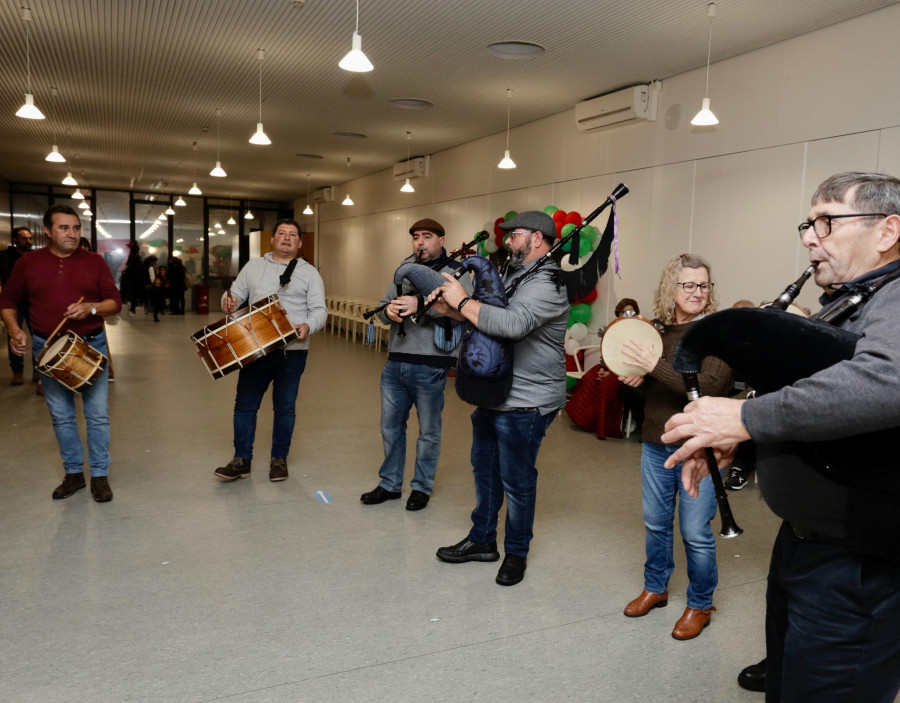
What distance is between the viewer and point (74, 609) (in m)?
2.86

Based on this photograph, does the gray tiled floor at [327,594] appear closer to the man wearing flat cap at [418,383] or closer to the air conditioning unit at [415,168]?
the man wearing flat cap at [418,383]

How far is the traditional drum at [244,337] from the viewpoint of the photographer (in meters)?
4.12

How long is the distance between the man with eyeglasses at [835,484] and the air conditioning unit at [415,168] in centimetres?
1171

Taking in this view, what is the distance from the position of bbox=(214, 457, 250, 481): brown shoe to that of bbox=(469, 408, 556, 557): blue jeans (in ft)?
6.03

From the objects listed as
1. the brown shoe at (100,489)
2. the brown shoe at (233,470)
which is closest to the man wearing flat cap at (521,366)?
the brown shoe at (233,470)

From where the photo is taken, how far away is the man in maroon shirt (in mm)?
4043

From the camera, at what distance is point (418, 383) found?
408 centimetres

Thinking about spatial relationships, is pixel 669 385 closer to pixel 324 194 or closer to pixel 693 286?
pixel 693 286

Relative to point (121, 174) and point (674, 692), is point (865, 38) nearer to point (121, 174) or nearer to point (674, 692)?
point (674, 692)

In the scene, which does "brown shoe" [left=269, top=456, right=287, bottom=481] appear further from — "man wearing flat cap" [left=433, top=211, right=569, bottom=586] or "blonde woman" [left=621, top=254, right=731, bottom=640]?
"blonde woman" [left=621, top=254, right=731, bottom=640]

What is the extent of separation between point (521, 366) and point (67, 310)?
261cm

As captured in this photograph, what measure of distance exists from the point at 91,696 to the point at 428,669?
1.10m

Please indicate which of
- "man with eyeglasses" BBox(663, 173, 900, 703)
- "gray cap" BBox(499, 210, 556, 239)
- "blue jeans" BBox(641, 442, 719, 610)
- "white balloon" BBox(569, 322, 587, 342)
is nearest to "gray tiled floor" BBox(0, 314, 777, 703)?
"blue jeans" BBox(641, 442, 719, 610)

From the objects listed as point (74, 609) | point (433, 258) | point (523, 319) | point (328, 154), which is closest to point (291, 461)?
point (433, 258)
